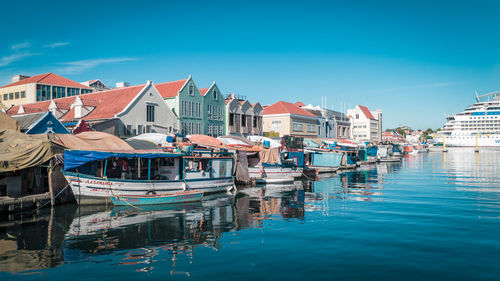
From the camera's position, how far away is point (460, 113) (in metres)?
173

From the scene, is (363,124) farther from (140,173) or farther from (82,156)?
(82,156)

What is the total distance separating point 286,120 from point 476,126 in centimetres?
13018

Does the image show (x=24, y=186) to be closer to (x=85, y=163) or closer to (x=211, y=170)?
(x=85, y=163)

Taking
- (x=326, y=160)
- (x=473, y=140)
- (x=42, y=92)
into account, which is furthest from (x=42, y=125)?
(x=473, y=140)

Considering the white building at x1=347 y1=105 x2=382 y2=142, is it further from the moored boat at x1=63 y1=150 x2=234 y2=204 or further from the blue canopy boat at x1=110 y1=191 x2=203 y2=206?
the blue canopy boat at x1=110 y1=191 x2=203 y2=206

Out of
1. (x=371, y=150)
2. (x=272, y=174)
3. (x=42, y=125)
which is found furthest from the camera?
(x=371, y=150)

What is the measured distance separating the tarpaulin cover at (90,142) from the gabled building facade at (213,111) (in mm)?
26223

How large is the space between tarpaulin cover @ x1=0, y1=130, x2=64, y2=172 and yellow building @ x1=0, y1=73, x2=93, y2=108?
4109 cm

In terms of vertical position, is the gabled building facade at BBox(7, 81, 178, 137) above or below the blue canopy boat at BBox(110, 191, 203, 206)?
above

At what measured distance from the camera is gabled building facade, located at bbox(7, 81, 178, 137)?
42.8 metres

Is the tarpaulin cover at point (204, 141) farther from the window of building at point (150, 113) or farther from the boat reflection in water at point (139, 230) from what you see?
the window of building at point (150, 113)

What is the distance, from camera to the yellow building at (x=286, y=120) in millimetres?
76312

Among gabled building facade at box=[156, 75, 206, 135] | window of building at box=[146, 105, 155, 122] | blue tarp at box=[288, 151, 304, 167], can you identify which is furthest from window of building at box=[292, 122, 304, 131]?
window of building at box=[146, 105, 155, 122]

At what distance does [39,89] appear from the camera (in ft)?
204
